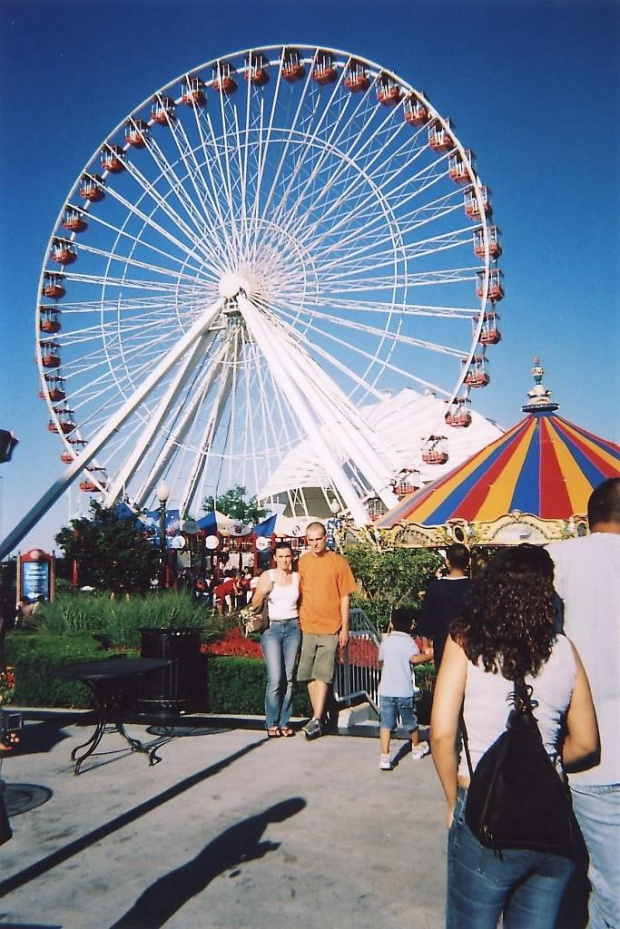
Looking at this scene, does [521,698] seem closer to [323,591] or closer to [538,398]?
[323,591]

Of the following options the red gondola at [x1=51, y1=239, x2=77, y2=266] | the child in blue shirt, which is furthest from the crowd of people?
the red gondola at [x1=51, y1=239, x2=77, y2=266]

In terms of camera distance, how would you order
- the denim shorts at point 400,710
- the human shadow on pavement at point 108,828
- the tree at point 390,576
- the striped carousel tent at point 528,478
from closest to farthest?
the human shadow on pavement at point 108,828, the denim shorts at point 400,710, the striped carousel tent at point 528,478, the tree at point 390,576

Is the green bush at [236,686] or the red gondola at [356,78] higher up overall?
the red gondola at [356,78]

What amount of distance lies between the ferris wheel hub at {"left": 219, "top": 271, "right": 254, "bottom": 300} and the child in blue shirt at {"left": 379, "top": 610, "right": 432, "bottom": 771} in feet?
61.7

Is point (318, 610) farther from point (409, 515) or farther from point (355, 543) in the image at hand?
point (355, 543)

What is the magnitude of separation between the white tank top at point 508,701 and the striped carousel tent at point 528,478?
9.64m

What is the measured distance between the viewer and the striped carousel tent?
1240 cm

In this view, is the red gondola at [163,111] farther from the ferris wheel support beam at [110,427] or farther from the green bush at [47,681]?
the green bush at [47,681]

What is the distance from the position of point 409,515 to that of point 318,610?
23.4ft

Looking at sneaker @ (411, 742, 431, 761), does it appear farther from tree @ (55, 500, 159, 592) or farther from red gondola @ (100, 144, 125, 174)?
red gondola @ (100, 144, 125, 174)

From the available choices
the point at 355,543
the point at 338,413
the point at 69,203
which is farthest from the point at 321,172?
the point at 355,543

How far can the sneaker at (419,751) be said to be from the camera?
19.3 ft

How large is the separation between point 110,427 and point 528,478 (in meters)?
16.7

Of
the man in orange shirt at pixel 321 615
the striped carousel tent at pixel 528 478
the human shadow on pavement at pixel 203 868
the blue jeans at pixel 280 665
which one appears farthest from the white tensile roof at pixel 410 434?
the human shadow on pavement at pixel 203 868
